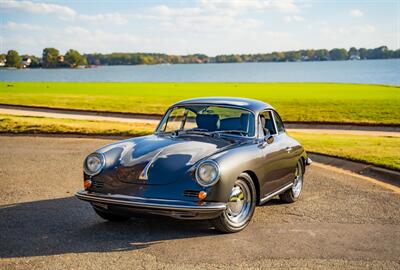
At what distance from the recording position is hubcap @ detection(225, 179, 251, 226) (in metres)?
6.56

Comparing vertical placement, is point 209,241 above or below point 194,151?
below

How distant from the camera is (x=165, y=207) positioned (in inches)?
234

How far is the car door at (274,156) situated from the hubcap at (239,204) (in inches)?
16.0

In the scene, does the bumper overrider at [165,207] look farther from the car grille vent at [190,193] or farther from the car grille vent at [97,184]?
the car grille vent at [97,184]

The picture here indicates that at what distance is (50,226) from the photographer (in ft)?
22.3

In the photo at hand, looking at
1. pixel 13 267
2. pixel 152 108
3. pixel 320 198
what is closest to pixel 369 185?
pixel 320 198

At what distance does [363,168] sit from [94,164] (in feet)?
22.1

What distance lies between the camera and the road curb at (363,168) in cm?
1049

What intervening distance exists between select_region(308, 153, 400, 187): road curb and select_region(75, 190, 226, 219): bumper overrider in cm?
531

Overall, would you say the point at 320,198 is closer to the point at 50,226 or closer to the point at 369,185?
the point at 369,185

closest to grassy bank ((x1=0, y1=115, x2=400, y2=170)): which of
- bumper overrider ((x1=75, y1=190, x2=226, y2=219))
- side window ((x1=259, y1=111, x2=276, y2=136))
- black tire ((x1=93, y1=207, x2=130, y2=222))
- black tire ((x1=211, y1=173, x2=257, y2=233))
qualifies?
side window ((x1=259, y1=111, x2=276, y2=136))

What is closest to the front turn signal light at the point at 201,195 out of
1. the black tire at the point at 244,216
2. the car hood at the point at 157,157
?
the car hood at the point at 157,157

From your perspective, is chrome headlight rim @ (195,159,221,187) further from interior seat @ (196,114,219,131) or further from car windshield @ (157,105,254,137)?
interior seat @ (196,114,219,131)

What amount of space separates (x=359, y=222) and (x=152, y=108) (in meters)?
23.7
